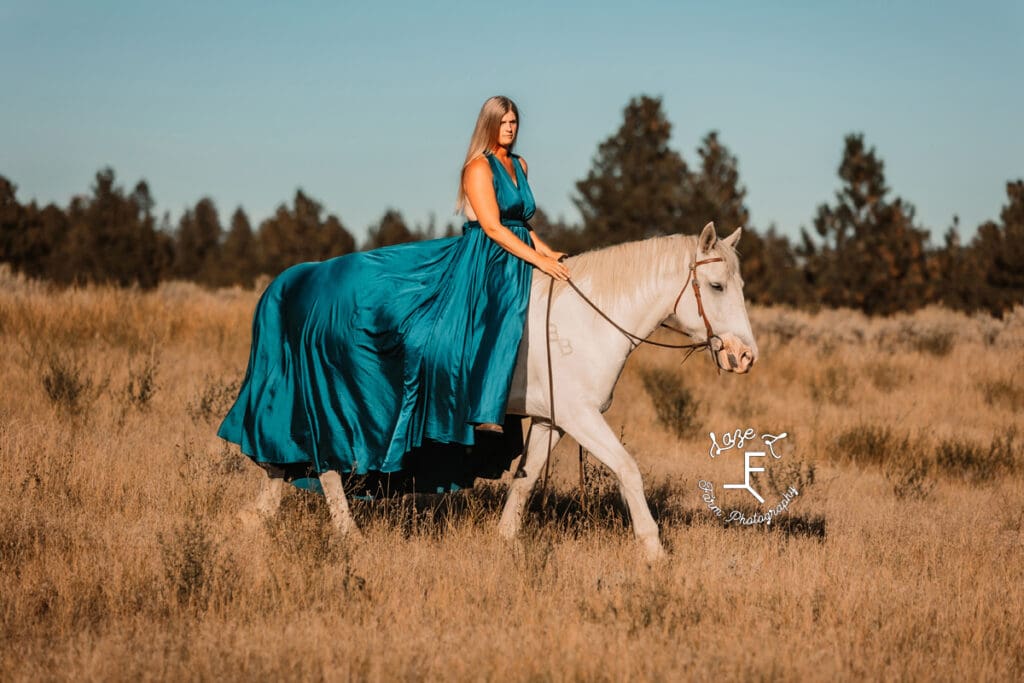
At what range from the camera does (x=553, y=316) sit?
5668 millimetres

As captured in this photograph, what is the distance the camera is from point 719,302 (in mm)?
5434

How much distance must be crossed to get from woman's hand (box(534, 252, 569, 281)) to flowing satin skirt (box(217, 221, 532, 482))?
0.16 metres

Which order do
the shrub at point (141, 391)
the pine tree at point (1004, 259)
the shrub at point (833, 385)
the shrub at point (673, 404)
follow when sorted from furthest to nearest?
the pine tree at point (1004, 259)
the shrub at point (833, 385)
the shrub at point (673, 404)
the shrub at point (141, 391)

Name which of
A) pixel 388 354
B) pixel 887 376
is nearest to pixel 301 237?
pixel 887 376

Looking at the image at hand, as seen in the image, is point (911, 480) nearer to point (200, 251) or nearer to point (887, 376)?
point (887, 376)

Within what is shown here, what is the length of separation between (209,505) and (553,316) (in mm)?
2640

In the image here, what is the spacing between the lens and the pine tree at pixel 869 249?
98.4 ft

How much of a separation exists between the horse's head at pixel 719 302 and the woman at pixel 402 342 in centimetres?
77

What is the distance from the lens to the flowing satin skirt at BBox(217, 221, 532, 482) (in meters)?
5.34

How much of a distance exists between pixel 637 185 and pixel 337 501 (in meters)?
27.7

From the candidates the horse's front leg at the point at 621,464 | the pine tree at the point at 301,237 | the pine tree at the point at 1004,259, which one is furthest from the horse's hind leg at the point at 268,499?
the pine tree at the point at 301,237

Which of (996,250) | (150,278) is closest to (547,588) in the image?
(996,250)

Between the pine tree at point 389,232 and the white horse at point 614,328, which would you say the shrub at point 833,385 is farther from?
the pine tree at point 389,232

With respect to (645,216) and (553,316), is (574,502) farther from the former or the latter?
(645,216)
